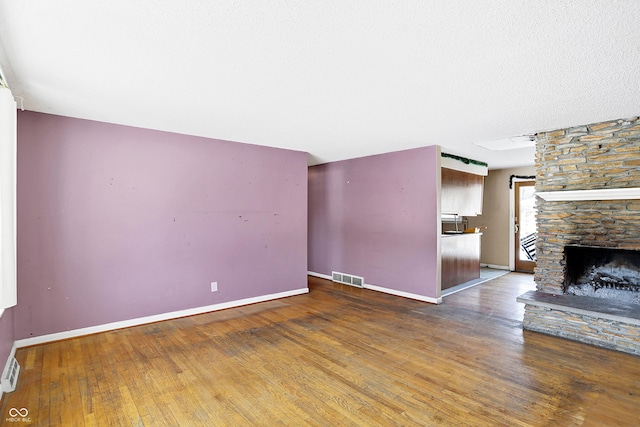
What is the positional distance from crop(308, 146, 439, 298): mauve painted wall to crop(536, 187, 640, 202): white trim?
1.40 metres

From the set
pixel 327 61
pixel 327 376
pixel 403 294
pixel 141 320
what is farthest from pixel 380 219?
pixel 141 320

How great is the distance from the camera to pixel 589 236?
3486 mm

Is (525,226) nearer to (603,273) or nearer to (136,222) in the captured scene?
(603,273)

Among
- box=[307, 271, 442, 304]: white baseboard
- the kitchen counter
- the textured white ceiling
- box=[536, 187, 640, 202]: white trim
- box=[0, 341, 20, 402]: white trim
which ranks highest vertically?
the textured white ceiling

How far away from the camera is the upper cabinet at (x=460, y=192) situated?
520 cm

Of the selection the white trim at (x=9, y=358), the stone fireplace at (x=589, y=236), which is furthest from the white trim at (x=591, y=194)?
the white trim at (x=9, y=358)

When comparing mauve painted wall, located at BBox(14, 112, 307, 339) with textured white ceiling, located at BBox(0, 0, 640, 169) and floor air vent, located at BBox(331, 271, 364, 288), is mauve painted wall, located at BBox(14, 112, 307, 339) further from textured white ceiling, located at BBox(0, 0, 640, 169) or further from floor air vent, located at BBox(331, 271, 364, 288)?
floor air vent, located at BBox(331, 271, 364, 288)

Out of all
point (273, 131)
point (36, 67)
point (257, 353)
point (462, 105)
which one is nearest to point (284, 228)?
point (273, 131)

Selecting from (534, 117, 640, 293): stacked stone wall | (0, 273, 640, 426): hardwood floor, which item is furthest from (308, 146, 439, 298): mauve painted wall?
(534, 117, 640, 293): stacked stone wall

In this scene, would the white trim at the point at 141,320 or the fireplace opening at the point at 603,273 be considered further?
the fireplace opening at the point at 603,273

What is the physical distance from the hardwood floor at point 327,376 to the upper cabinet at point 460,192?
6.70 ft

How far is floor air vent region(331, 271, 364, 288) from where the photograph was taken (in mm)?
5639

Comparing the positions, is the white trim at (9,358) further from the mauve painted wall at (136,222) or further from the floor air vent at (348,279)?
the floor air vent at (348,279)

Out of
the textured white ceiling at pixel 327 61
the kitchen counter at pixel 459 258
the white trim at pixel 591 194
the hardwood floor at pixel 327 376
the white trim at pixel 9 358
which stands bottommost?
the hardwood floor at pixel 327 376
